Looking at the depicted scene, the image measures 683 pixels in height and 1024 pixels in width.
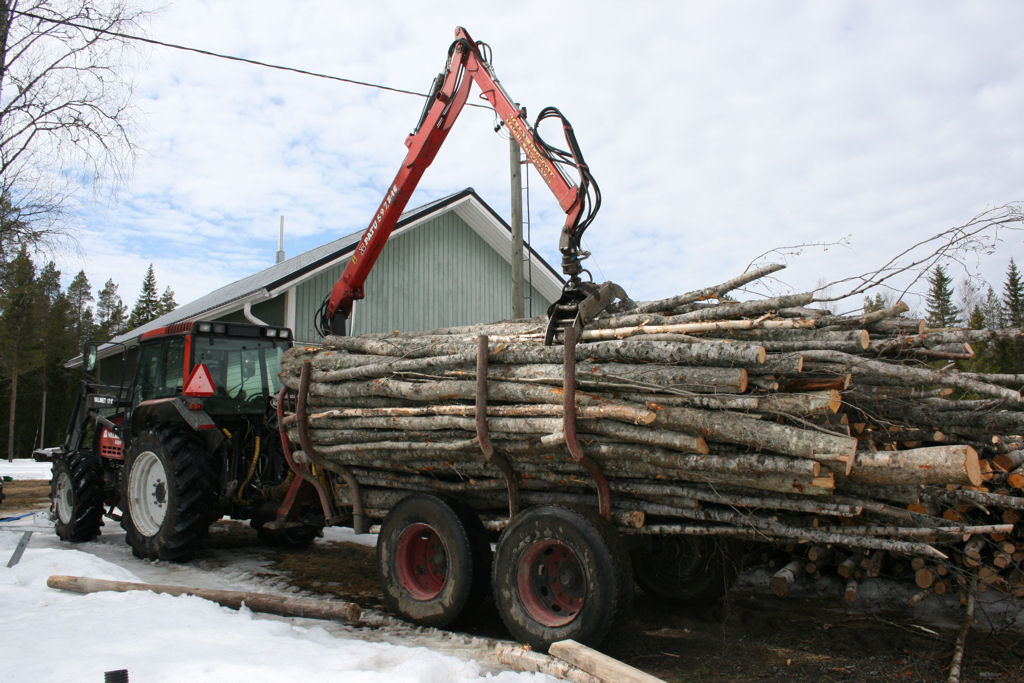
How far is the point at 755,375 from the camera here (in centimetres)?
435

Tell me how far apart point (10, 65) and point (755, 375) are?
38.9 ft

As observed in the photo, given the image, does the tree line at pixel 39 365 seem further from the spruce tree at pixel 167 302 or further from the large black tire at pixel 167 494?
the large black tire at pixel 167 494

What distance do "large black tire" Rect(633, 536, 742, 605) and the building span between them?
7.87 m

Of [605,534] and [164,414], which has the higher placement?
[164,414]

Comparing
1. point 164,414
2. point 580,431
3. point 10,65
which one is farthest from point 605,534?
point 10,65

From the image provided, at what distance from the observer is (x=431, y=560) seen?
19.4 ft

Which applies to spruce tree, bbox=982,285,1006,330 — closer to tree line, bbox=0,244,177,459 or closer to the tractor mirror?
the tractor mirror

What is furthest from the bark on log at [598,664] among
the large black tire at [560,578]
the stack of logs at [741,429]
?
the stack of logs at [741,429]

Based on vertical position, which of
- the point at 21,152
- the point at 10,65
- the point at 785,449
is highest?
the point at 10,65

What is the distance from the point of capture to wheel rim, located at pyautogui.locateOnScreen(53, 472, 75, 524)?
889 centimetres

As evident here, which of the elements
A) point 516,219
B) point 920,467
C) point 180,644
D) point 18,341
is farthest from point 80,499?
point 18,341

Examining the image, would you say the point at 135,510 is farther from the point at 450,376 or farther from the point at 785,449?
the point at 785,449

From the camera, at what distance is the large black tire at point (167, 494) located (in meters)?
7.28

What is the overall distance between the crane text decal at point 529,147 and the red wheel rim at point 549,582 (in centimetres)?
321
